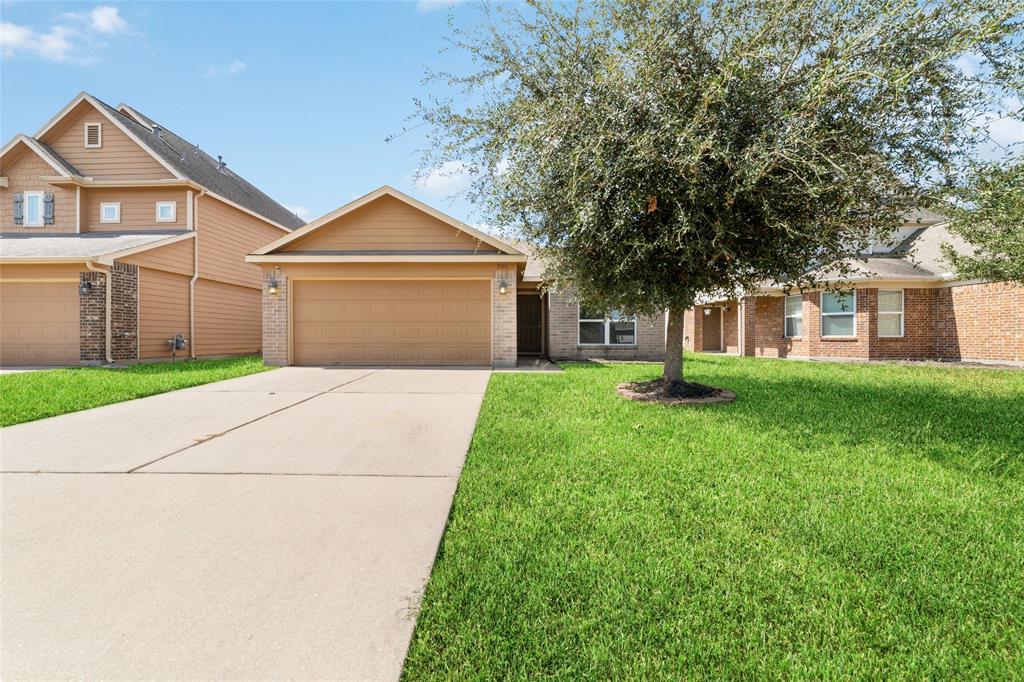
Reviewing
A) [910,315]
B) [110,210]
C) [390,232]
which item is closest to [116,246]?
[110,210]

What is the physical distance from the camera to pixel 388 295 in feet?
39.3

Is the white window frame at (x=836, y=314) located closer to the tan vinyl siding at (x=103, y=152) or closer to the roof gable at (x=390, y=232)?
the roof gable at (x=390, y=232)

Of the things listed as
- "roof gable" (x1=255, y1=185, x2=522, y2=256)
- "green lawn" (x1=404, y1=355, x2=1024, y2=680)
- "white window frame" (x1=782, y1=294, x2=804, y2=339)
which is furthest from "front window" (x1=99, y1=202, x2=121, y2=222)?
"white window frame" (x1=782, y1=294, x2=804, y2=339)

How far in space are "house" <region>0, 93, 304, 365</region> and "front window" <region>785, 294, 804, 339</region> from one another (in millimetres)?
19153

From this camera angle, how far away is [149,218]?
1466cm

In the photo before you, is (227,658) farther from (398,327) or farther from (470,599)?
(398,327)

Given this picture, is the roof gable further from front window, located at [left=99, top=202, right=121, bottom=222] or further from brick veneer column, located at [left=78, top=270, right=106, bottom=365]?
front window, located at [left=99, top=202, right=121, bottom=222]

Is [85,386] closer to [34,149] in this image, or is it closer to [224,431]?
[224,431]

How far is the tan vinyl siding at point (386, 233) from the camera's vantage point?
474 inches

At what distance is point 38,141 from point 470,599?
20472 mm

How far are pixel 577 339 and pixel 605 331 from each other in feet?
2.91

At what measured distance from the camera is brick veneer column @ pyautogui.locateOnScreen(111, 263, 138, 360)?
11812 millimetres

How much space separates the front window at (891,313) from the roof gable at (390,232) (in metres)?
12.0

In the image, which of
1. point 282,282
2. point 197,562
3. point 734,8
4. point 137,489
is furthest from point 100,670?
point 282,282
